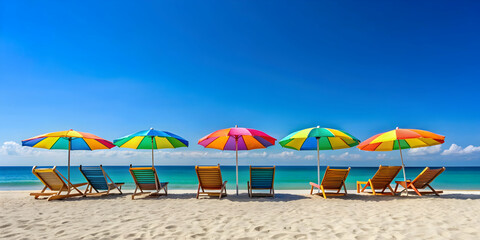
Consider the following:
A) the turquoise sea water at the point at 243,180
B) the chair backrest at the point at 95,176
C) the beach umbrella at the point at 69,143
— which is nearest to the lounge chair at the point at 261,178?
the chair backrest at the point at 95,176

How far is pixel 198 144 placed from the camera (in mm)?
6953

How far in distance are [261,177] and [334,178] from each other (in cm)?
→ 175

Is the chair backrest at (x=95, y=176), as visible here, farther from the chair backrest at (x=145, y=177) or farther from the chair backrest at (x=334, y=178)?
the chair backrest at (x=334, y=178)

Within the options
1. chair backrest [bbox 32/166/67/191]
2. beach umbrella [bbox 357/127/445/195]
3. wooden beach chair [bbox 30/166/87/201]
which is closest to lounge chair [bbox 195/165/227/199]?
wooden beach chair [bbox 30/166/87/201]

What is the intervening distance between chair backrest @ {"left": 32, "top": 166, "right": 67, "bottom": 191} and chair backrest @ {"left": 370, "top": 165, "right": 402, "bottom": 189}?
7.49 m

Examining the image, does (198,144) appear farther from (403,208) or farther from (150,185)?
(403,208)

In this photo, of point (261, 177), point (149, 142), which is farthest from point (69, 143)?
point (261, 177)

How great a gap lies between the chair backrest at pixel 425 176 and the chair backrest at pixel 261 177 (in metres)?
3.57

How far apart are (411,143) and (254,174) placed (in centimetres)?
487

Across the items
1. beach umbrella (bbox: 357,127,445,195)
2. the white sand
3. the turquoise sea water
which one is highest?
beach umbrella (bbox: 357,127,445,195)

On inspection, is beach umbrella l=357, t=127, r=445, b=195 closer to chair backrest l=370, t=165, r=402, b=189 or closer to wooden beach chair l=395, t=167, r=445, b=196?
wooden beach chair l=395, t=167, r=445, b=196

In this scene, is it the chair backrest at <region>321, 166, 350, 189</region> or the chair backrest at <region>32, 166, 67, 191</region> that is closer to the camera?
the chair backrest at <region>32, 166, 67, 191</region>

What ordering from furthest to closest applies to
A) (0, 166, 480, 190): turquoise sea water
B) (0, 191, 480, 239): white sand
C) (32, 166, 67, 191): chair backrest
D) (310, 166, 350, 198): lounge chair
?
(0, 166, 480, 190): turquoise sea water < (310, 166, 350, 198): lounge chair < (32, 166, 67, 191): chair backrest < (0, 191, 480, 239): white sand

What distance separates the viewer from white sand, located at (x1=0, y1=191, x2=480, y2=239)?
3.03 meters
